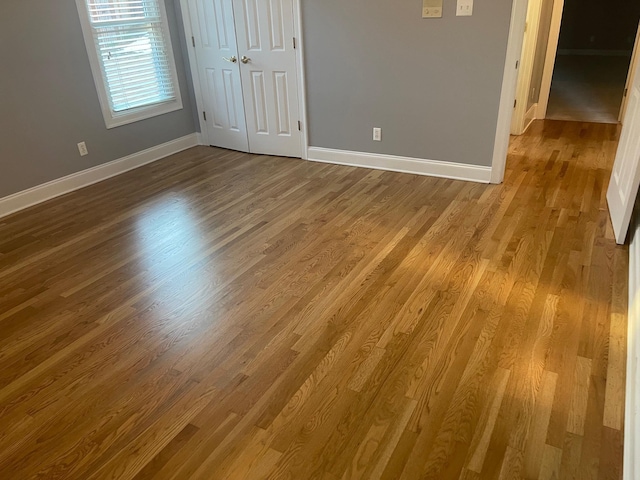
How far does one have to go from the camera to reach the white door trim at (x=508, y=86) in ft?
10.6

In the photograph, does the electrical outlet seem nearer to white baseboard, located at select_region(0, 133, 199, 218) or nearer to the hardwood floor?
white baseboard, located at select_region(0, 133, 199, 218)

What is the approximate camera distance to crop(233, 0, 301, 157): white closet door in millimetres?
4121

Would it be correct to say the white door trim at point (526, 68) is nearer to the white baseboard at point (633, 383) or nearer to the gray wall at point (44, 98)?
the white baseboard at point (633, 383)

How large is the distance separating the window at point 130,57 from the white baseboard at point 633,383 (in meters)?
4.11

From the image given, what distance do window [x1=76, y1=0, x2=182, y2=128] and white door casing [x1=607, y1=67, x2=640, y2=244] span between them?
3.98 m

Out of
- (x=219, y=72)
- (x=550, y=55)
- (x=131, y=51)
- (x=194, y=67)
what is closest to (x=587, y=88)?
(x=550, y=55)

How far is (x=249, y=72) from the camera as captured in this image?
4.44m

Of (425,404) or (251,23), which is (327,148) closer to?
(251,23)

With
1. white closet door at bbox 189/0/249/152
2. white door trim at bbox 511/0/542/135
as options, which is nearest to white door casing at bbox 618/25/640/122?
white door trim at bbox 511/0/542/135

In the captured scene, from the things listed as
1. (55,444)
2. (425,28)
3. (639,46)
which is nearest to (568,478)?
(55,444)

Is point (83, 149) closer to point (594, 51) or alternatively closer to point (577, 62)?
point (577, 62)

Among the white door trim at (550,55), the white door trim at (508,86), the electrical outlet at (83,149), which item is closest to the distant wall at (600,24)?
the white door trim at (550,55)

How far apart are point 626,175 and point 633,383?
1577 mm

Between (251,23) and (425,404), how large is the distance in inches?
147
